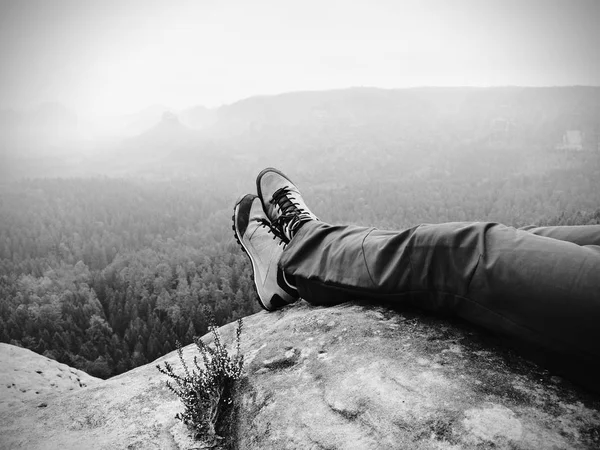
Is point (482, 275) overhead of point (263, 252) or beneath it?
overhead

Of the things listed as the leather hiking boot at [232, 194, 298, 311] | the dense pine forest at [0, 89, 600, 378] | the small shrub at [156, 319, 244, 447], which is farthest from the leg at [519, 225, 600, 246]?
the dense pine forest at [0, 89, 600, 378]

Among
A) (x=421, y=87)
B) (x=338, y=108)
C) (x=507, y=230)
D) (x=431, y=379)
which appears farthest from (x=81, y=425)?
(x=421, y=87)

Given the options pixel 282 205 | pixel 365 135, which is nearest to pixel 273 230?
pixel 282 205

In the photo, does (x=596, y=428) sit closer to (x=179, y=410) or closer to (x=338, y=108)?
(x=179, y=410)

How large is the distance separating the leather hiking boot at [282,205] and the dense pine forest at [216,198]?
959mm

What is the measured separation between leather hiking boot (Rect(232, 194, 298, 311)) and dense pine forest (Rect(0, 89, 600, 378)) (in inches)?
20.5

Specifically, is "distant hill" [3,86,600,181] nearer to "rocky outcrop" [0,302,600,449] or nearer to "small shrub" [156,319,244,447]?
"rocky outcrop" [0,302,600,449]

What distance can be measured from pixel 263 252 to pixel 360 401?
60.6 inches

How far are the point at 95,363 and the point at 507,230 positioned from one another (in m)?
4.72

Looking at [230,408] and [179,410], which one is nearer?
[230,408]

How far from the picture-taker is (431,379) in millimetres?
1242

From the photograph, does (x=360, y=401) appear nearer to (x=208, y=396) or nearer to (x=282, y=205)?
(x=208, y=396)

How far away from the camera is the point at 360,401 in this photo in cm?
122

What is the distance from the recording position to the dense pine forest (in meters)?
4.81
